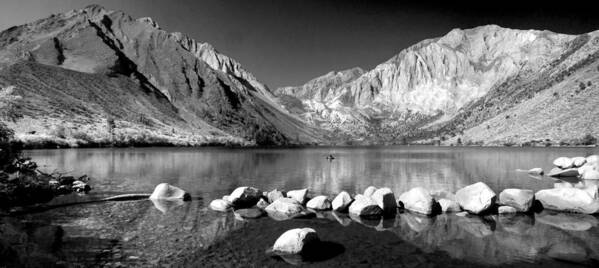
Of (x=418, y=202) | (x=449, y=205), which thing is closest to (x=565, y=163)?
(x=449, y=205)

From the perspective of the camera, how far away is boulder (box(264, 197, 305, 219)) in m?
32.3

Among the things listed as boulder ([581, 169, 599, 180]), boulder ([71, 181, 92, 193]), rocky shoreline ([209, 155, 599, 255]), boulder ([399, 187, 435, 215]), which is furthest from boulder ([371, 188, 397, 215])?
boulder ([581, 169, 599, 180])

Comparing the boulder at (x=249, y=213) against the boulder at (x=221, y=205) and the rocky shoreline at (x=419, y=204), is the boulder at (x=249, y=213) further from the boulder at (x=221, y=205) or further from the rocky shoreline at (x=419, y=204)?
the boulder at (x=221, y=205)

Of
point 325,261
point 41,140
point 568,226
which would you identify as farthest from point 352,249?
point 41,140

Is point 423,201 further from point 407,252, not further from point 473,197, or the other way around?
point 407,252

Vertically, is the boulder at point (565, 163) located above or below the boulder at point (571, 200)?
above

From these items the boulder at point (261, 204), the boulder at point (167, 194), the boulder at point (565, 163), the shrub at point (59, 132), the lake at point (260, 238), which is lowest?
the lake at point (260, 238)

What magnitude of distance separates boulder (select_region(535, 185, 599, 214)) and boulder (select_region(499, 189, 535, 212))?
201 centimetres

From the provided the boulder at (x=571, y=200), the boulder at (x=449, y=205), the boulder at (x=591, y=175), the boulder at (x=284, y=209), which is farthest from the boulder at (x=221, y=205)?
the boulder at (x=591, y=175)

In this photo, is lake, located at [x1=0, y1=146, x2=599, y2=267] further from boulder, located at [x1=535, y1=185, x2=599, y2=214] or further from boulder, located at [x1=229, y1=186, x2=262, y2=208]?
boulder, located at [x1=229, y1=186, x2=262, y2=208]

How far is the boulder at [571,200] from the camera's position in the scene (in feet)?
109

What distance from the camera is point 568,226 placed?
1136 inches

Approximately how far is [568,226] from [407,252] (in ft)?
51.3

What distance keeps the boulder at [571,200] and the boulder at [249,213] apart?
2759cm
